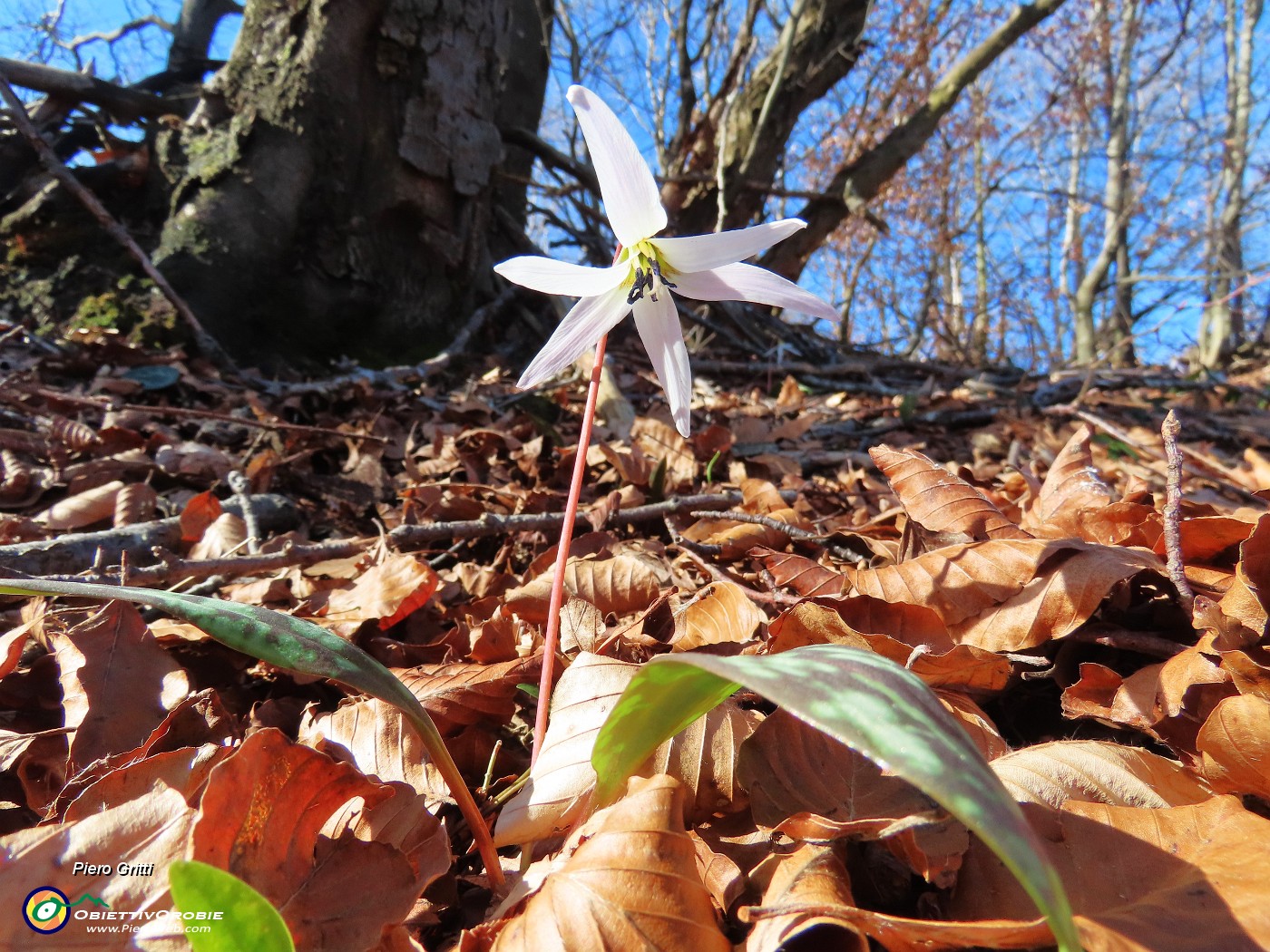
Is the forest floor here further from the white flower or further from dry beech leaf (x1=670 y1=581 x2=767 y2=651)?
the white flower

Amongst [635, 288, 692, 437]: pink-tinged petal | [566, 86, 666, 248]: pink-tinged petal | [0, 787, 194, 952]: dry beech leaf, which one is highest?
[566, 86, 666, 248]: pink-tinged petal

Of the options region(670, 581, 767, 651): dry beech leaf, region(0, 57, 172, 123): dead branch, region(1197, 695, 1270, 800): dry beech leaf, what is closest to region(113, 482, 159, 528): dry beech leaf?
region(670, 581, 767, 651): dry beech leaf

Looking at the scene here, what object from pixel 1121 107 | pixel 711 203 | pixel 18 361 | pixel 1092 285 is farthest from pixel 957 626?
pixel 1121 107

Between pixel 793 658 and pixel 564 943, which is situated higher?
pixel 793 658

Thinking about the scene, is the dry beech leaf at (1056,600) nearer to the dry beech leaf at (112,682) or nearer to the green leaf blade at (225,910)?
the green leaf blade at (225,910)

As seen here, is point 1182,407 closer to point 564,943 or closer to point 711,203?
point 711,203

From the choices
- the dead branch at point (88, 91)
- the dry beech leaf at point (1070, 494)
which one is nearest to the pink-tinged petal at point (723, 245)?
the dry beech leaf at point (1070, 494)

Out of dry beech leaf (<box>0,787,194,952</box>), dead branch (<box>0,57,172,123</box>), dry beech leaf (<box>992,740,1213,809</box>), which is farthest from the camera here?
dead branch (<box>0,57,172,123</box>)
